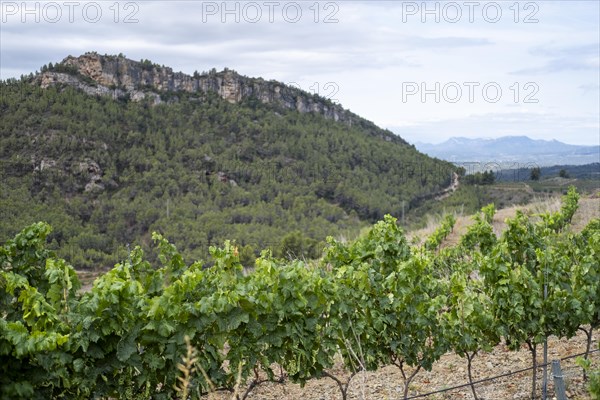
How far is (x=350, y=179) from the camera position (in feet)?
173

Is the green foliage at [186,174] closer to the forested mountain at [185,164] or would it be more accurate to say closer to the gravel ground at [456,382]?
the forested mountain at [185,164]

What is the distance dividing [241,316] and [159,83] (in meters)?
61.7

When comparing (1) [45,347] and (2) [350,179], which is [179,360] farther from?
(2) [350,179]

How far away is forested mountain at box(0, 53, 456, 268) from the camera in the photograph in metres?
38.9

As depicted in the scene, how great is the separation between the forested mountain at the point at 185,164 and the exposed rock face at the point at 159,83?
16cm

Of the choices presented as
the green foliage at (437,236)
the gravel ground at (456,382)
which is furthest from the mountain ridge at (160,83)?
the gravel ground at (456,382)

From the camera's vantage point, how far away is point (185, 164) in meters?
51.6

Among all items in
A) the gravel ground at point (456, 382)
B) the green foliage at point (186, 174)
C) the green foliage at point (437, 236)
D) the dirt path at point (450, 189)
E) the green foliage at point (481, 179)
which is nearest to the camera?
the gravel ground at point (456, 382)

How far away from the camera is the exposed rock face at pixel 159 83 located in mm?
56375

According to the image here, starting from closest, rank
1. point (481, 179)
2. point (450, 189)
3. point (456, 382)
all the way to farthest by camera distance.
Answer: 1. point (456, 382)
2. point (481, 179)
3. point (450, 189)

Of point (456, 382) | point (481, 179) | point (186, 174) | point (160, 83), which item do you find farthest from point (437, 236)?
point (160, 83)

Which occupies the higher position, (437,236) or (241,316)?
(241,316)

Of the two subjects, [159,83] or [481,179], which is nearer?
[481,179]

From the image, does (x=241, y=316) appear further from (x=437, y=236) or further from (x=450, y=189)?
(x=450, y=189)
